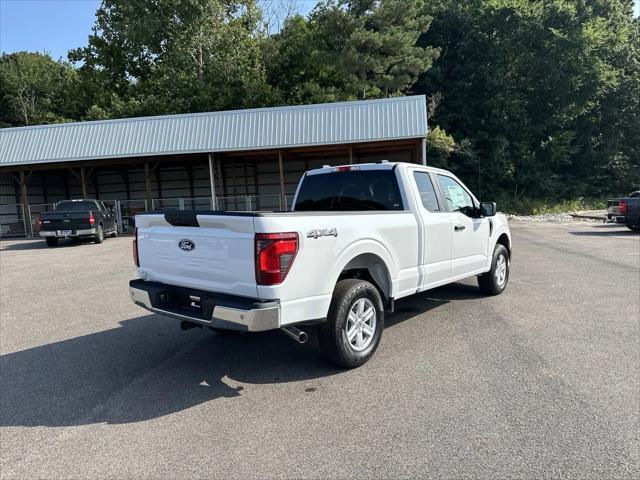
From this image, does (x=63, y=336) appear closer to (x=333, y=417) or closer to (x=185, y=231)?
(x=185, y=231)

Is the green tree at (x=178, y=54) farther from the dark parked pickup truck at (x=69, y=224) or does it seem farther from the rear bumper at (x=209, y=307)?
the rear bumper at (x=209, y=307)

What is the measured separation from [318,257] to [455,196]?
3118 millimetres

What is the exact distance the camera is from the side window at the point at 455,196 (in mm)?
6137

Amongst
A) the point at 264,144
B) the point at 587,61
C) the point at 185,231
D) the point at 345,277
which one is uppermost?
the point at 587,61

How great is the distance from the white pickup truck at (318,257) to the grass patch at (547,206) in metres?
29.0

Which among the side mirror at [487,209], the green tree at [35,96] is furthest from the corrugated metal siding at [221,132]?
the green tree at [35,96]

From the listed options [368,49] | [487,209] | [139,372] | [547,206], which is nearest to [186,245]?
[139,372]

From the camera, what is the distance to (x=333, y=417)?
355cm

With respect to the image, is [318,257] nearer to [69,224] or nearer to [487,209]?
[487,209]

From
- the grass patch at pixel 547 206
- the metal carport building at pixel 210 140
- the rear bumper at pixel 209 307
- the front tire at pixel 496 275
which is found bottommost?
the grass patch at pixel 547 206

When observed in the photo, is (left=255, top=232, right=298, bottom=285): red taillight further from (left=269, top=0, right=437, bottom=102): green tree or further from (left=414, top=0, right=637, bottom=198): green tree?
(left=414, top=0, right=637, bottom=198): green tree

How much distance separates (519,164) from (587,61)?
30.0 ft

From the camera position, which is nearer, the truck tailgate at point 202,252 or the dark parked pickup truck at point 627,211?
the truck tailgate at point 202,252

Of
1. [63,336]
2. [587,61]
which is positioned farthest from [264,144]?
[587,61]
